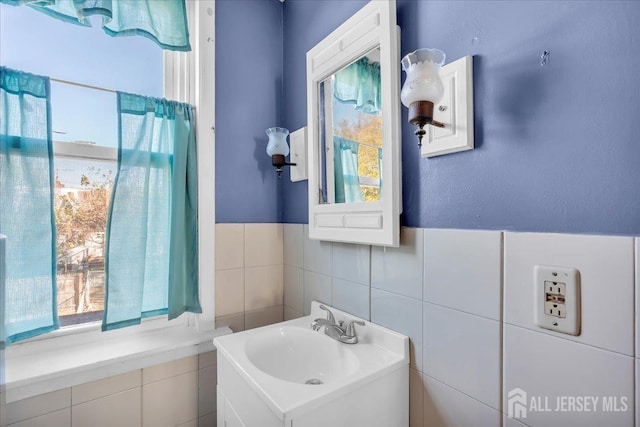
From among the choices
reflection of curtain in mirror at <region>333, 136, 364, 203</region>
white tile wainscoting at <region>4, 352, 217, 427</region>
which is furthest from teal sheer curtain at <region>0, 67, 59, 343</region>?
reflection of curtain in mirror at <region>333, 136, 364, 203</region>

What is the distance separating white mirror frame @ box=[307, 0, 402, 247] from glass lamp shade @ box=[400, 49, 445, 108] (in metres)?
0.17

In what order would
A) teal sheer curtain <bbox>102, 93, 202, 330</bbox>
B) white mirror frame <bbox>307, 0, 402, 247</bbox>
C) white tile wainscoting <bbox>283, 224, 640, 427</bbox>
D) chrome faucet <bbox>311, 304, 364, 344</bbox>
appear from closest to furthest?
white tile wainscoting <bbox>283, 224, 640, 427</bbox>
white mirror frame <bbox>307, 0, 402, 247</bbox>
chrome faucet <bbox>311, 304, 364, 344</bbox>
teal sheer curtain <bbox>102, 93, 202, 330</bbox>

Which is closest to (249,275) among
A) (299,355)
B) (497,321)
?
(299,355)

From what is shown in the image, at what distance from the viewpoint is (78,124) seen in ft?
3.87

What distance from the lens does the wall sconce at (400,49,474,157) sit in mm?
758

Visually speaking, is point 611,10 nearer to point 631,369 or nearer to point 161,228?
point 631,369

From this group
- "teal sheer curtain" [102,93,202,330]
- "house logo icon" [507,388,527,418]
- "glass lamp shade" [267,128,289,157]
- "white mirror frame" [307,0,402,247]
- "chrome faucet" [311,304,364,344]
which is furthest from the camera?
"glass lamp shade" [267,128,289,157]

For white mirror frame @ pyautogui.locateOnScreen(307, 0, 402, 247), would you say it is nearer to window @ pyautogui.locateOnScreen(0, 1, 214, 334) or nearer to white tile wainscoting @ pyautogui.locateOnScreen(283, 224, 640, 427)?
white tile wainscoting @ pyautogui.locateOnScreen(283, 224, 640, 427)

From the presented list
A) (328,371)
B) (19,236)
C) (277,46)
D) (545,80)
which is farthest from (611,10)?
(19,236)

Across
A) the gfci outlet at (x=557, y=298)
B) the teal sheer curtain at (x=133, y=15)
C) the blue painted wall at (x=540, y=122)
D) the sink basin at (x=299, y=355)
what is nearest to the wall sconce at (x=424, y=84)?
the blue painted wall at (x=540, y=122)

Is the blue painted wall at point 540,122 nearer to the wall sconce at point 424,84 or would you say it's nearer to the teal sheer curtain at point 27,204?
the wall sconce at point 424,84

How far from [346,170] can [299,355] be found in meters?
0.74

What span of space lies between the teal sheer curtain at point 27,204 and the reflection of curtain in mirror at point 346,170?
1045 millimetres

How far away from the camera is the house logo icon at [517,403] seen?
679mm
